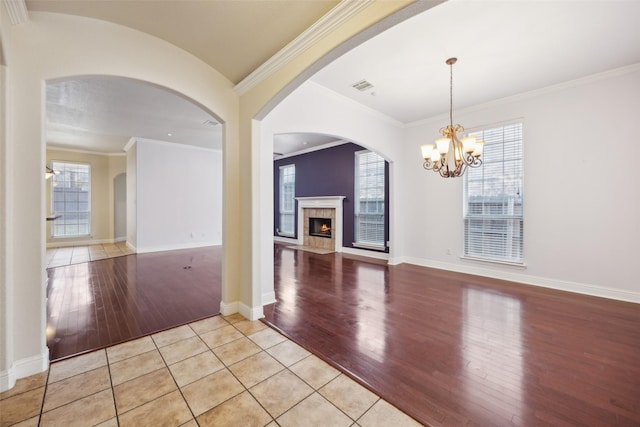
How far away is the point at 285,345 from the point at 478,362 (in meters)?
1.67

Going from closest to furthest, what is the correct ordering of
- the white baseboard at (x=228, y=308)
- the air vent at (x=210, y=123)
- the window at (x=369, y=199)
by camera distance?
→ the white baseboard at (x=228, y=308), the air vent at (x=210, y=123), the window at (x=369, y=199)

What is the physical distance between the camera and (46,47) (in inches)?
80.2

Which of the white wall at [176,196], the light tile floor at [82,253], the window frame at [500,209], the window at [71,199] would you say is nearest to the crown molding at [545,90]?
the window frame at [500,209]

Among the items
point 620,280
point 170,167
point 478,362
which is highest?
point 170,167

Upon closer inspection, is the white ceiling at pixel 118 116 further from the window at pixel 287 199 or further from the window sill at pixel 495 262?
the window sill at pixel 495 262

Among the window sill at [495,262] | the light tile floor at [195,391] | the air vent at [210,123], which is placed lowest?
the light tile floor at [195,391]

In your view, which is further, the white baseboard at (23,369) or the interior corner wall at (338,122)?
the interior corner wall at (338,122)

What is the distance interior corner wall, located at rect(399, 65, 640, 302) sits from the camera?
3.53m

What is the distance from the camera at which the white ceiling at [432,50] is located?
2.27 meters

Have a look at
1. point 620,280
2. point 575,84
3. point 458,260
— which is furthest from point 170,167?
point 620,280

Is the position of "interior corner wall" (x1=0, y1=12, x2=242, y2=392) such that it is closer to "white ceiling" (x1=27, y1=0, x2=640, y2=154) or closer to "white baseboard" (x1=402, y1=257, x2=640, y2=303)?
"white ceiling" (x1=27, y1=0, x2=640, y2=154)

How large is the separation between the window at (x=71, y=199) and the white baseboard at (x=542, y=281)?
9.99 meters

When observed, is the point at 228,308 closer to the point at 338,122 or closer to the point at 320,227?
the point at 338,122

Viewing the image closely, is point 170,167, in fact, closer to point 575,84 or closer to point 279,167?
point 279,167
